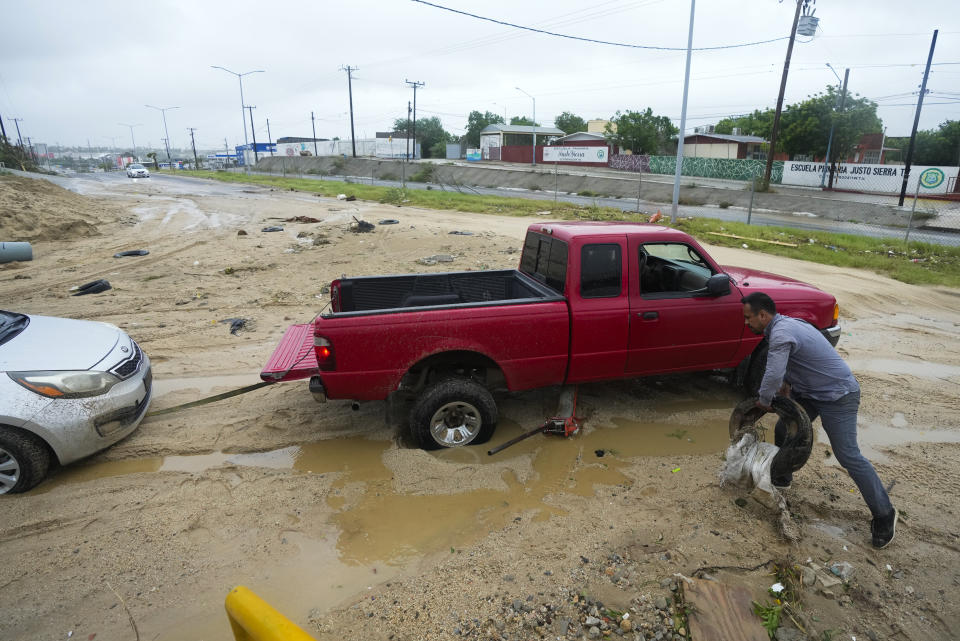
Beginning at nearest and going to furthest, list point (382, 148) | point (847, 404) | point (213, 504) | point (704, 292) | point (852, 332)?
1. point (847, 404)
2. point (213, 504)
3. point (704, 292)
4. point (852, 332)
5. point (382, 148)

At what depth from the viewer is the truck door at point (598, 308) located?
4.81m

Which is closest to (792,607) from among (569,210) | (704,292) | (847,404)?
(847,404)

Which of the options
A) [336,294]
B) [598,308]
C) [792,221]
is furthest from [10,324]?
[792,221]

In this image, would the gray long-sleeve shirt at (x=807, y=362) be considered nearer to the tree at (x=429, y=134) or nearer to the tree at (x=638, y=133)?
the tree at (x=638, y=133)

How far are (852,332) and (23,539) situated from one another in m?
10.0

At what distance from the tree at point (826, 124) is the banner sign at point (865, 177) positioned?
82.8 inches

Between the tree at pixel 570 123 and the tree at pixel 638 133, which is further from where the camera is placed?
the tree at pixel 570 123

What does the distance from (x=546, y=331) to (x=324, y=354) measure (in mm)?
1894

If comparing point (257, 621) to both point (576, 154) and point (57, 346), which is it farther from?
point (576, 154)

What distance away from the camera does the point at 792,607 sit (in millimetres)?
3061

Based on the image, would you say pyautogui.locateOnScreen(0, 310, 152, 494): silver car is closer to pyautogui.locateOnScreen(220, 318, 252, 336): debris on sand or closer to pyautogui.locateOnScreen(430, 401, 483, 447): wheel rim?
pyautogui.locateOnScreen(430, 401, 483, 447): wheel rim

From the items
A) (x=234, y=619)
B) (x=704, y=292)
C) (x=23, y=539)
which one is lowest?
(x=23, y=539)

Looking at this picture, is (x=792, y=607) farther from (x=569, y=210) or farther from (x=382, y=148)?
(x=382, y=148)

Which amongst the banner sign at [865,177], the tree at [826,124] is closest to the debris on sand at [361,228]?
the banner sign at [865,177]
